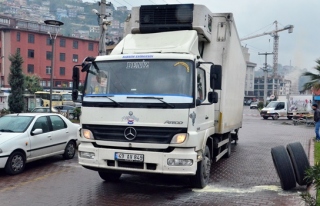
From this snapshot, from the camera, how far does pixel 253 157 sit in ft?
37.3

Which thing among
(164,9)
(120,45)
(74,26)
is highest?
(74,26)

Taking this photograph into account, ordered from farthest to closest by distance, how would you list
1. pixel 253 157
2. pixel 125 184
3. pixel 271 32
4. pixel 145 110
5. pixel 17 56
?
pixel 271 32 → pixel 17 56 → pixel 253 157 → pixel 125 184 → pixel 145 110

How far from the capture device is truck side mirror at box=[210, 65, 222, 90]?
21.6ft

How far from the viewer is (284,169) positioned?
23.0 feet

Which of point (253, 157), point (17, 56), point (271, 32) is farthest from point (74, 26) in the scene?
point (253, 157)

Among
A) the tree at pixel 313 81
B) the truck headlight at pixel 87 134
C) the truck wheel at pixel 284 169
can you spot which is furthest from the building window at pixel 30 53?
the truck wheel at pixel 284 169

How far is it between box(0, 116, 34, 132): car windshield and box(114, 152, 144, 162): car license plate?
3844mm

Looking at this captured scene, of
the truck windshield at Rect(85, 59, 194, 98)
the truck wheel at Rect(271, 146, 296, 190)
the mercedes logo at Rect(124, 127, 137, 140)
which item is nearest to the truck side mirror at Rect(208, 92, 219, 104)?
the truck windshield at Rect(85, 59, 194, 98)

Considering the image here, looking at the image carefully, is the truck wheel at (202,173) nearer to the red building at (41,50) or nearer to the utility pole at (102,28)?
the utility pole at (102,28)

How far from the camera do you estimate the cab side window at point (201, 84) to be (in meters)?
6.50

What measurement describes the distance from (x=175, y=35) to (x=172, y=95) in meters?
1.65

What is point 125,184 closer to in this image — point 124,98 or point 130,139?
point 130,139

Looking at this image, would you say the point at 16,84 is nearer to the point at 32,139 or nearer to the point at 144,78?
the point at 32,139

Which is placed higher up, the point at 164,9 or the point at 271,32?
the point at 271,32
